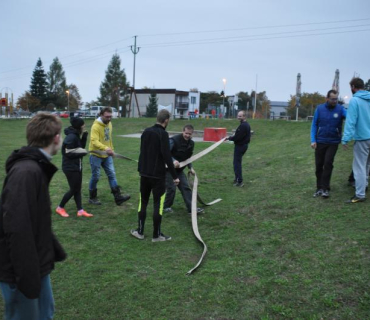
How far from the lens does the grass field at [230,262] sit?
3.58m

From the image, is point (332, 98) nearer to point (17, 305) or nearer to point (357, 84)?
point (357, 84)

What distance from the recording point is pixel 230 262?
4590mm

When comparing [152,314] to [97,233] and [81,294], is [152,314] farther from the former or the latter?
[97,233]

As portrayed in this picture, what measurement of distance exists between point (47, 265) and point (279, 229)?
4.01 m

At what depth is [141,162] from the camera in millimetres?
5336

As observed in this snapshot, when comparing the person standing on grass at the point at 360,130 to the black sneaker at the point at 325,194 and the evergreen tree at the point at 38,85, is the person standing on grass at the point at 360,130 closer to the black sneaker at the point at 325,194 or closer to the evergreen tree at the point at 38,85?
the black sneaker at the point at 325,194

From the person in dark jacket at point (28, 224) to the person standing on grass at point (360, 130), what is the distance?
5.09 meters

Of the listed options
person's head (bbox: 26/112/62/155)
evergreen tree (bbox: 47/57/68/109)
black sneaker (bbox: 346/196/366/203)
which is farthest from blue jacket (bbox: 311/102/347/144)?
evergreen tree (bbox: 47/57/68/109)

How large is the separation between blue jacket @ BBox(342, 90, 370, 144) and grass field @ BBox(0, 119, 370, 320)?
117cm

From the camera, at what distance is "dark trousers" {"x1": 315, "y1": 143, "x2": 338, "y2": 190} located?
6.65m

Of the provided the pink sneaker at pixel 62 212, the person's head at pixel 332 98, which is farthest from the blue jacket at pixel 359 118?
the pink sneaker at pixel 62 212

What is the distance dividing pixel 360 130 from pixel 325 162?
907 mm

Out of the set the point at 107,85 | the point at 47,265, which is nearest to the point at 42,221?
the point at 47,265

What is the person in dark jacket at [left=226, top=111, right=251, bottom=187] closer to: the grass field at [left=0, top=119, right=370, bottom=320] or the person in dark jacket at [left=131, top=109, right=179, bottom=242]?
the grass field at [left=0, top=119, right=370, bottom=320]
